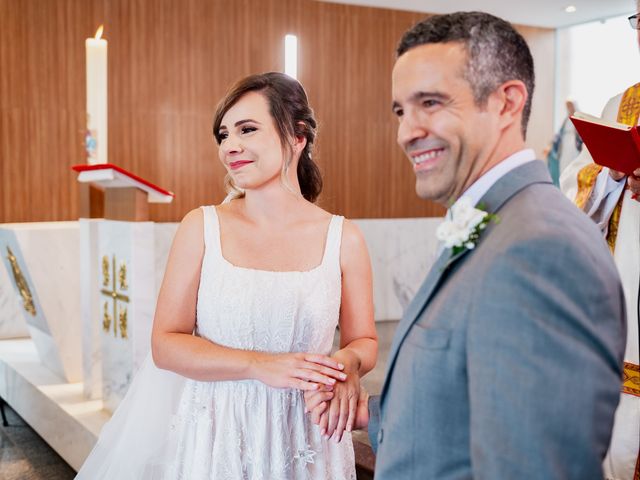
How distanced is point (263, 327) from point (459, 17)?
125 centimetres

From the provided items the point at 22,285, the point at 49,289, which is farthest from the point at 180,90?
the point at 49,289

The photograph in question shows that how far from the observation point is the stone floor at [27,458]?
4.45 meters

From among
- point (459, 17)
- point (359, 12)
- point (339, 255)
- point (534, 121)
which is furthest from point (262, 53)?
point (459, 17)

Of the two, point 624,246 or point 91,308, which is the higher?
point 624,246

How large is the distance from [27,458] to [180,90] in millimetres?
4469

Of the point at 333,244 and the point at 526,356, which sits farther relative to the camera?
the point at 333,244

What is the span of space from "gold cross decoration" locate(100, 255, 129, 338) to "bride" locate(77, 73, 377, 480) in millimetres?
1686

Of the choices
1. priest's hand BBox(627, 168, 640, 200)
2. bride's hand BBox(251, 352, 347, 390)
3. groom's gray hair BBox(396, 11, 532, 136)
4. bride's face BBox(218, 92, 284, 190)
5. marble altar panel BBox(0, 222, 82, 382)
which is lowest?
marble altar panel BBox(0, 222, 82, 382)

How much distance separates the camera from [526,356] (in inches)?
A: 44.3

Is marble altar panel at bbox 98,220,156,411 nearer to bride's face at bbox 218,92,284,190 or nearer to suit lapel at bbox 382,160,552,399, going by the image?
bride's face at bbox 218,92,284,190

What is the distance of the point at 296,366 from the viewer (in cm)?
210

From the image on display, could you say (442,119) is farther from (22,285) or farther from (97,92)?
(22,285)

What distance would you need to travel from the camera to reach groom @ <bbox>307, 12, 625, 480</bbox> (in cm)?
112

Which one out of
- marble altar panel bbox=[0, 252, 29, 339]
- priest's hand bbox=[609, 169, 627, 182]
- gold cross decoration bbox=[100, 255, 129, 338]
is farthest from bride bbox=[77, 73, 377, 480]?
marble altar panel bbox=[0, 252, 29, 339]
